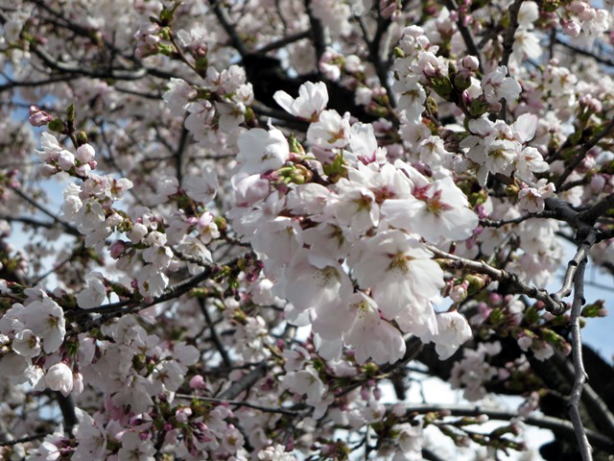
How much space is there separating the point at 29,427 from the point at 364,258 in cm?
430

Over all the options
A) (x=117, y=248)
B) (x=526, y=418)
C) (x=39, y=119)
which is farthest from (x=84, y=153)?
(x=526, y=418)

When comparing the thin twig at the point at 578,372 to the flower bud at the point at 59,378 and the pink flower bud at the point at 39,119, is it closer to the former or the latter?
the flower bud at the point at 59,378

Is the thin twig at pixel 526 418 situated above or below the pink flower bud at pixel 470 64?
below

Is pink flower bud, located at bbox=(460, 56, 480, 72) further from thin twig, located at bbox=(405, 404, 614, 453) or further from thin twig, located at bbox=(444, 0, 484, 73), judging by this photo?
thin twig, located at bbox=(405, 404, 614, 453)

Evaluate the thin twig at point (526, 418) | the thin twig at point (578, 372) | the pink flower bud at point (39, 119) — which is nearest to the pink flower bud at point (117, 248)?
the pink flower bud at point (39, 119)

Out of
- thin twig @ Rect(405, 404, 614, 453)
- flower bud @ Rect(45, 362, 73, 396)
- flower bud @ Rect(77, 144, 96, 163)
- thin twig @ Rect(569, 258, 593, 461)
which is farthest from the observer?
thin twig @ Rect(405, 404, 614, 453)

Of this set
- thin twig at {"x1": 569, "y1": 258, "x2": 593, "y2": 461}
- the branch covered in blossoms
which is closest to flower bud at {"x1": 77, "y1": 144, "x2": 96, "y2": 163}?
the branch covered in blossoms

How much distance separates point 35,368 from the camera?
1.95m

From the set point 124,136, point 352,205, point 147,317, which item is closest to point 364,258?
point 352,205

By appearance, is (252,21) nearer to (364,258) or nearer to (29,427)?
(29,427)

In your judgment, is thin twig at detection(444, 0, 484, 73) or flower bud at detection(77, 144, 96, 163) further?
thin twig at detection(444, 0, 484, 73)

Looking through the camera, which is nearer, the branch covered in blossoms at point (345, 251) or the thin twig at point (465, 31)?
the branch covered in blossoms at point (345, 251)

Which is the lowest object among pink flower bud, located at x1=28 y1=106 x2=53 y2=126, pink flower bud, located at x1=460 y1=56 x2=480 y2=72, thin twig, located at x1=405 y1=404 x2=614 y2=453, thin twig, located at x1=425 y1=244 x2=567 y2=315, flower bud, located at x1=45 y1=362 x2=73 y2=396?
thin twig, located at x1=405 y1=404 x2=614 y2=453

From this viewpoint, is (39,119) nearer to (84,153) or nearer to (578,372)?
(84,153)
